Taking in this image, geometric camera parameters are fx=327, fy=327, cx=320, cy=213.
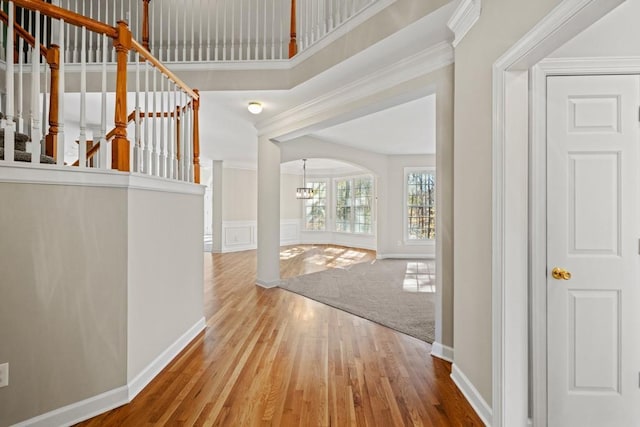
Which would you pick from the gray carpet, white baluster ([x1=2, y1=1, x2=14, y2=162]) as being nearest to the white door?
the gray carpet

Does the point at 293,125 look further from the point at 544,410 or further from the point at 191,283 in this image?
the point at 544,410

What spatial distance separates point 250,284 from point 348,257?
11.5 feet

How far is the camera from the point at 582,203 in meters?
1.82

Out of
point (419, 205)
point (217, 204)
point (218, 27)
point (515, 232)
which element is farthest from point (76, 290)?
point (419, 205)

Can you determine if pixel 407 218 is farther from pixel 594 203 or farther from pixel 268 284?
pixel 594 203

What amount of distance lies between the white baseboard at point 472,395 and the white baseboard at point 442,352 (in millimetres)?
258

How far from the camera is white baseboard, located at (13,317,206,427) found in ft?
5.88

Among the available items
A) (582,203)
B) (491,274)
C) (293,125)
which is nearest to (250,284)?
(293,125)

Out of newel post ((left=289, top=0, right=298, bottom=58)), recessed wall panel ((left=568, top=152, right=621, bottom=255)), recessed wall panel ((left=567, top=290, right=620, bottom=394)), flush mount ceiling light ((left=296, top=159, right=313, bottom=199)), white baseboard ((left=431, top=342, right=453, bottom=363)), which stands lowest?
white baseboard ((left=431, top=342, right=453, bottom=363))

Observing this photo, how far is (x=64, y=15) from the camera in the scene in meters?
1.95

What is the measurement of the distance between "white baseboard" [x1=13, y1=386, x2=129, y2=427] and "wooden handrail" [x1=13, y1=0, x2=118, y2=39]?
223 cm

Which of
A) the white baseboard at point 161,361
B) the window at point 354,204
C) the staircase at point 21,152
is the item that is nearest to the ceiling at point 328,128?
the window at point 354,204

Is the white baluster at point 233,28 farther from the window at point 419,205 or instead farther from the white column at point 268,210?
the window at point 419,205

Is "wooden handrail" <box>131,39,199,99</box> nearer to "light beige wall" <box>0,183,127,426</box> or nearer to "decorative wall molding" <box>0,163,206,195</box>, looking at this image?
"decorative wall molding" <box>0,163,206,195</box>
